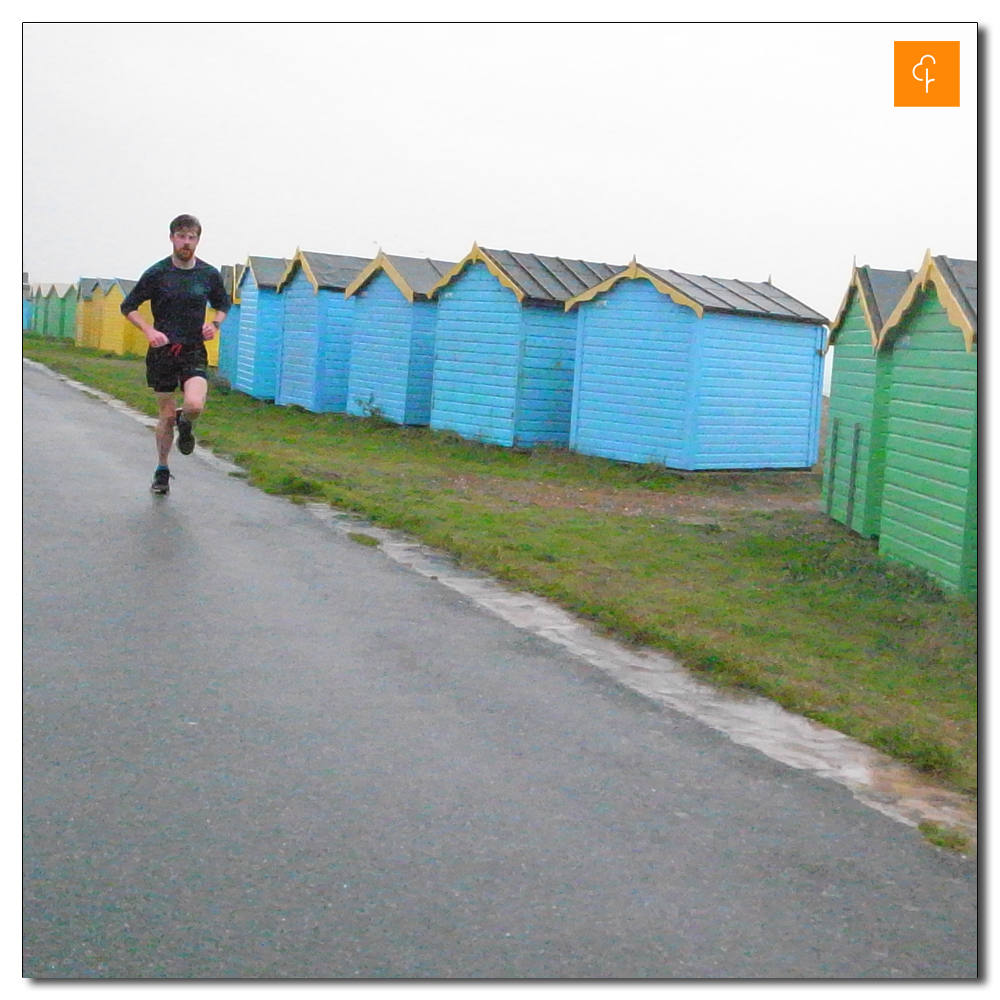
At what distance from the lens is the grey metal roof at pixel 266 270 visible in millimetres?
27938

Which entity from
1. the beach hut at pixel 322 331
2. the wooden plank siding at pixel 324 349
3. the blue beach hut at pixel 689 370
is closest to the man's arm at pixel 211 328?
the blue beach hut at pixel 689 370

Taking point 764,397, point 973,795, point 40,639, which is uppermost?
point 764,397

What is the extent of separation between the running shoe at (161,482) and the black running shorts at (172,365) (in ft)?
2.73

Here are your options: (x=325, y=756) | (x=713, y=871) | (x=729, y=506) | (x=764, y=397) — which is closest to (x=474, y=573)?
(x=325, y=756)

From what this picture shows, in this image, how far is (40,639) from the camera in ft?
18.9

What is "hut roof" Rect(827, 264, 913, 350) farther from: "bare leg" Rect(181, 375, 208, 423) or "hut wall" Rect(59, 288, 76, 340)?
"hut wall" Rect(59, 288, 76, 340)

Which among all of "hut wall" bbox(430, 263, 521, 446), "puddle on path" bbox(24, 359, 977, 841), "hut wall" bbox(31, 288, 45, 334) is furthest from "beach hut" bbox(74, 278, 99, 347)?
"puddle on path" bbox(24, 359, 977, 841)

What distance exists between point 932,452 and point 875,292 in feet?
11.3

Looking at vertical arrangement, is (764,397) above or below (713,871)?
above

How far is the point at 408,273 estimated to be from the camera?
22672 mm

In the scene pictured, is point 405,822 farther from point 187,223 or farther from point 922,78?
point 187,223

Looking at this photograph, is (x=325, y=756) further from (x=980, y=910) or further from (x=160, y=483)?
(x=160, y=483)

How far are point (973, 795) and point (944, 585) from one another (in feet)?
14.4

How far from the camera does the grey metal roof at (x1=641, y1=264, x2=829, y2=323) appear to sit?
1758 centimetres
